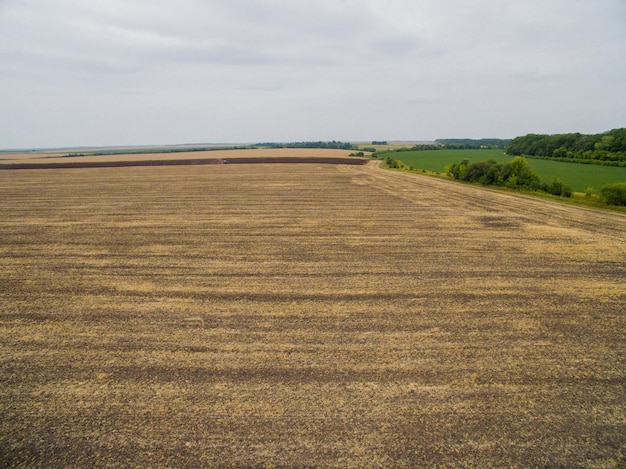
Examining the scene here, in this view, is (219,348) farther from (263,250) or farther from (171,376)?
(263,250)

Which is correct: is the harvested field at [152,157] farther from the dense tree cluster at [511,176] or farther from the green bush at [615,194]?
the green bush at [615,194]

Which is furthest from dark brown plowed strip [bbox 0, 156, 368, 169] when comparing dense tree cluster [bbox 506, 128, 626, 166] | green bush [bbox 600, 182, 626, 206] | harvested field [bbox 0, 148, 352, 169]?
dense tree cluster [bbox 506, 128, 626, 166]

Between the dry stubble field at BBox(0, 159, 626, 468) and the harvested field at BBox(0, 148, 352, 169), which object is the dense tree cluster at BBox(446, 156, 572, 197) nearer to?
the dry stubble field at BBox(0, 159, 626, 468)

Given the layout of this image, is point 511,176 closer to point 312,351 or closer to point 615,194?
point 615,194

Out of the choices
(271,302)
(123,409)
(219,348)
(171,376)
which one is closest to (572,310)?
(271,302)

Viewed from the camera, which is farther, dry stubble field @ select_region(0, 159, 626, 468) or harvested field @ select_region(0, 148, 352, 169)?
harvested field @ select_region(0, 148, 352, 169)

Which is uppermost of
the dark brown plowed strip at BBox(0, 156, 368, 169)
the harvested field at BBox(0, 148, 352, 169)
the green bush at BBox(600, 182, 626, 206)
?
the harvested field at BBox(0, 148, 352, 169)

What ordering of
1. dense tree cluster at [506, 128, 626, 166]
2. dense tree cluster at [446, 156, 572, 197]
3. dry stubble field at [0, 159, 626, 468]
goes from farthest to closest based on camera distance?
dense tree cluster at [506, 128, 626, 166]
dense tree cluster at [446, 156, 572, 197]
dry stubble field at [0, 159, 626, 468]
